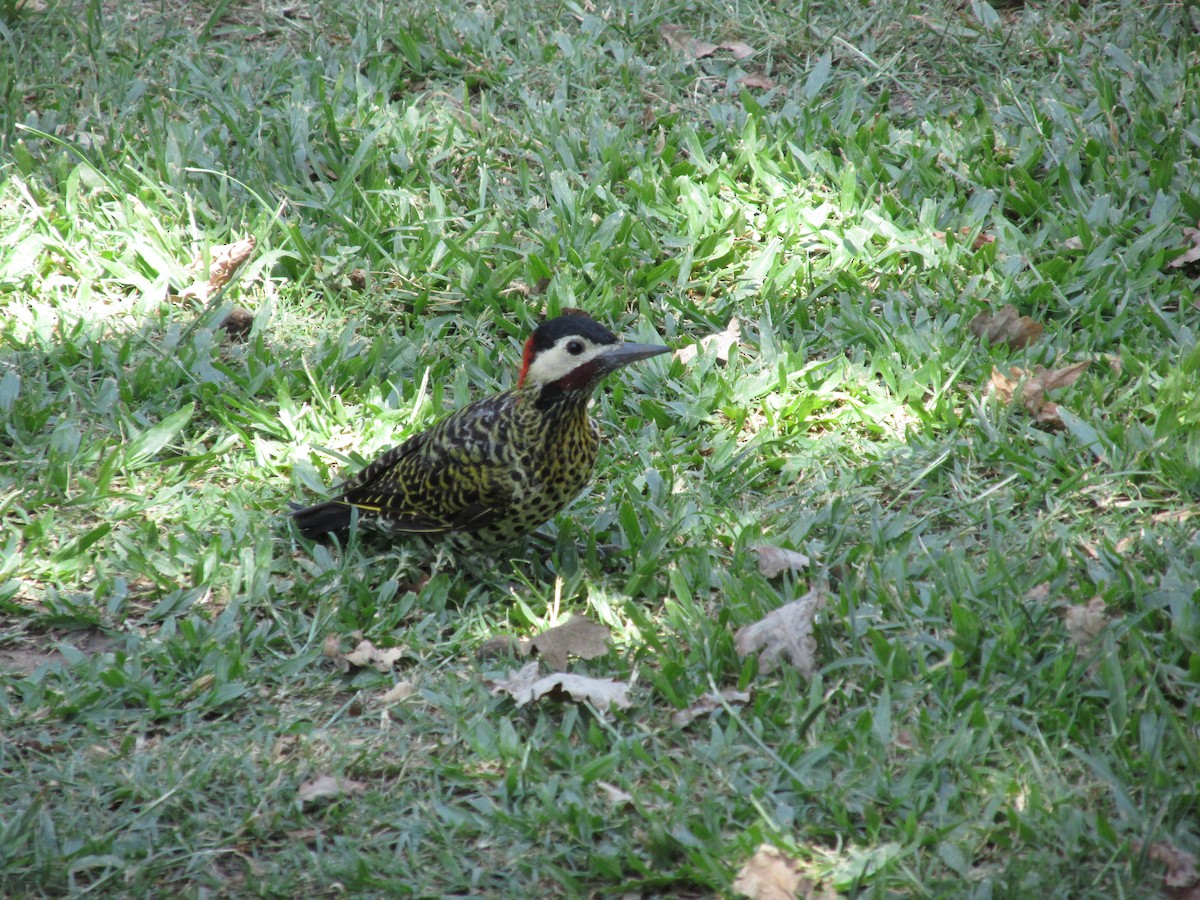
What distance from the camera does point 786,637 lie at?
3754mm

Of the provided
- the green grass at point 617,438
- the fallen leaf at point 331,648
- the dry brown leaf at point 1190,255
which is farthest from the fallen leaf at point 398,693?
the dry brown leaf at point 1190,255

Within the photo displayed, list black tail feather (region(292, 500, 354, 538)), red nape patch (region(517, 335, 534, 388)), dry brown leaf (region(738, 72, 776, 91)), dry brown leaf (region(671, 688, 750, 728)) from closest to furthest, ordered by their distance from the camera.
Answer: dry brown leaf (region(671, 688, 750, 728)), red nape patch (region(517, 335, 534, 388)), black tail feather (region(292, 500, 354, 538)), dry brown leaf (region(738, 72, 776, 91))

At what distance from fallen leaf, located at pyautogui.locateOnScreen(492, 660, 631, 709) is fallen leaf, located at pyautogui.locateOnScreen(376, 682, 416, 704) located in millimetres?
269

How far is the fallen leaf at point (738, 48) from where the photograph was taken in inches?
269

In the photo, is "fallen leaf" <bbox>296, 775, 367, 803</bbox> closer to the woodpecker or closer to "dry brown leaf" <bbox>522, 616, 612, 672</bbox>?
"dry brown leaf" <bbox>522, 616, 612, 672</bbox>

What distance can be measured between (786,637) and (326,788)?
55.1 inches

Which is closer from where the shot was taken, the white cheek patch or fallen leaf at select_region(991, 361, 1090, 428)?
the white cheek patch

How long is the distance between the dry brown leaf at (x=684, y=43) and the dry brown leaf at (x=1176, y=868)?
497cm

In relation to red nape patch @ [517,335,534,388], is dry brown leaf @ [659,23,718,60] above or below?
above

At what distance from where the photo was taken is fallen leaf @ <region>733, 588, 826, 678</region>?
3.73 m

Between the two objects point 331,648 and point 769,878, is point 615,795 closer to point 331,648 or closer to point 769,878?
point 769,878

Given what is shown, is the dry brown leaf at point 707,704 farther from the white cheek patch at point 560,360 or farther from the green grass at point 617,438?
the white cheek patch at point 560,360

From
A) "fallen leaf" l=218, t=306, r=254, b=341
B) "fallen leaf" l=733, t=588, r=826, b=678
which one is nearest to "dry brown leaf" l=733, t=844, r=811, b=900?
"fallen leaf" l=733, t=588, r=826, b=678

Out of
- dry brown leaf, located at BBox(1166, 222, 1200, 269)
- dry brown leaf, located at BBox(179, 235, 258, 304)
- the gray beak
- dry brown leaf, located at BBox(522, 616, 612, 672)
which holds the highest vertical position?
the gray beak
